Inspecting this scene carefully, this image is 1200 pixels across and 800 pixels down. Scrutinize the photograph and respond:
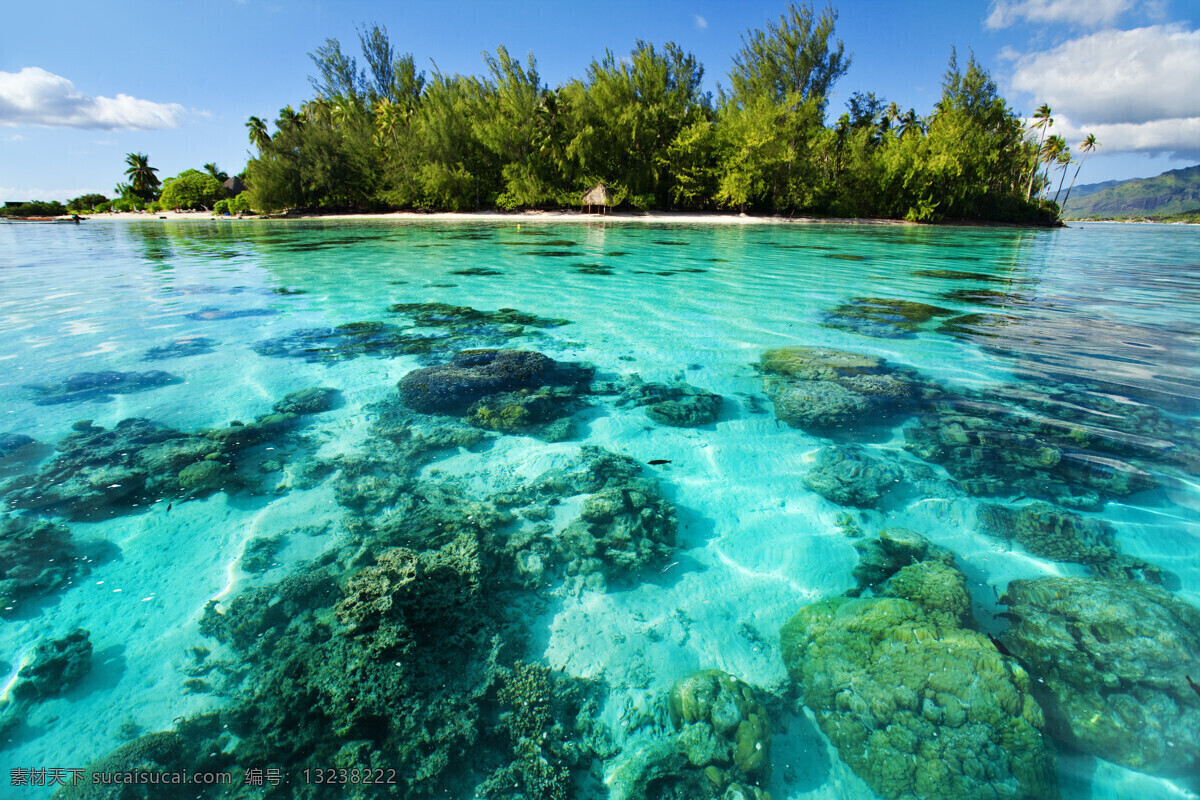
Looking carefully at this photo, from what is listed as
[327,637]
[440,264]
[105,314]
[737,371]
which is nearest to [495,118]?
[440,264]

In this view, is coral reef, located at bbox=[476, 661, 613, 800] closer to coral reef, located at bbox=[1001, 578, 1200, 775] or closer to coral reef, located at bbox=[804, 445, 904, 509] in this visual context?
coral reef, located at bbox=[1001, 578, 1200, 775]

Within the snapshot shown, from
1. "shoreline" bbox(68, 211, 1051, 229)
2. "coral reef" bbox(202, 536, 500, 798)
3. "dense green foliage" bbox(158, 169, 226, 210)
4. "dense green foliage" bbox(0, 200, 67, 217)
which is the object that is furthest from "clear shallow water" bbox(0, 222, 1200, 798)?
"dense green foliage" bbox(0, 200, 67, 217)

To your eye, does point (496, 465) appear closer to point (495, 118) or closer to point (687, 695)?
point (687, 695)

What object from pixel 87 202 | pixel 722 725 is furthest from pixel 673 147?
pixel 87 202

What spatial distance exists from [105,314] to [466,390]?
774cm

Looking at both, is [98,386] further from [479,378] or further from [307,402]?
[479,378]

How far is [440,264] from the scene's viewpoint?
13.8 meters

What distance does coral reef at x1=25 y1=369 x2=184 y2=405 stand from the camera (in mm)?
4752

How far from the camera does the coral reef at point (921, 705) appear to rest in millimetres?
1795

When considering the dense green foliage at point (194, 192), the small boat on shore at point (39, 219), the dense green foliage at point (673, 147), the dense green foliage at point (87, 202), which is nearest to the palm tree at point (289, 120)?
the dense green foliage at point (673, 147)

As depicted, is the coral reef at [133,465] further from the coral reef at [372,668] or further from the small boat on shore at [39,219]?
the small boat on shore at [39,219]

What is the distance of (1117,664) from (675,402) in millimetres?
3098

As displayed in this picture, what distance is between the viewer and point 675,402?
457 centimetres

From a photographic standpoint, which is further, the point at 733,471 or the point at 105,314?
the point at 105,314
